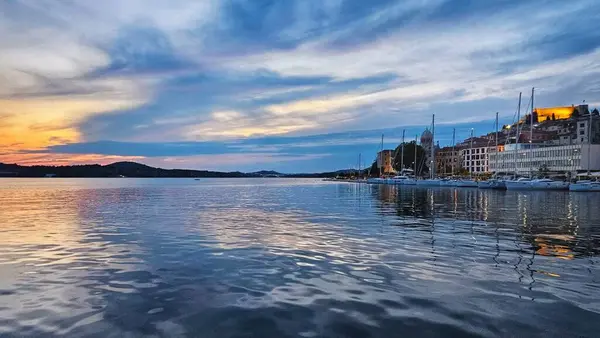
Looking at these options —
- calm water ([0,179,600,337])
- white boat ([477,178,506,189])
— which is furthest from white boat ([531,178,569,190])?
calm water ([0,179,600,337])

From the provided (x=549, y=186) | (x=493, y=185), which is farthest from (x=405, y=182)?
(x=549, y=186)

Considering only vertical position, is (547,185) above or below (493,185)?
above

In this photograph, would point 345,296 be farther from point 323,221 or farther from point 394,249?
point 323,221

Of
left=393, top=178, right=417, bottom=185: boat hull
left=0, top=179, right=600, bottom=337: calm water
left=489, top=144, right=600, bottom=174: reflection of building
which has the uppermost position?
left=489, top=144, right=600, bottom=174: reflection of building

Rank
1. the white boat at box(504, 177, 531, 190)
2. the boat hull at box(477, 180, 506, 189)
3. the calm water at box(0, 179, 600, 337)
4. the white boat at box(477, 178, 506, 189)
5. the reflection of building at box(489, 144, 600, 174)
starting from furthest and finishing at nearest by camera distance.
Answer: the reflection of building at box(489, 144, 600, 174), the white boat at box(477, 178, 506, 189), the boat hull at box(477, 180, 506, 189), the white boat at box(504, 177, 531, 190), the calm water at box(0, 179, 600, 337)

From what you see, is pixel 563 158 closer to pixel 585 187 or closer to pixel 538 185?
pixel 538 185

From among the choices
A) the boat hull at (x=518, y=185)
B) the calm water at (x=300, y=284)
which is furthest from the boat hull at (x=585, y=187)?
the calm water at (x=300, y=284)

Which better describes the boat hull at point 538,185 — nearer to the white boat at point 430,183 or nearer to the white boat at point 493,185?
the white boat at point 493,185

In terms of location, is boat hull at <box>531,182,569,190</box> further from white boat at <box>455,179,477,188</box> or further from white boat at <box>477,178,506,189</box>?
white boat at <box>455,179,477,188</box>

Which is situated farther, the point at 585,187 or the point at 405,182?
the point at 405,182

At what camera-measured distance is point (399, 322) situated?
10.6 meters

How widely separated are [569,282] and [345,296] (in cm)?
734

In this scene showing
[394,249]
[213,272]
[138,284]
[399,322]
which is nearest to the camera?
[399,322]

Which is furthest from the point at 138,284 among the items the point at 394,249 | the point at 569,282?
the point at 569,282
